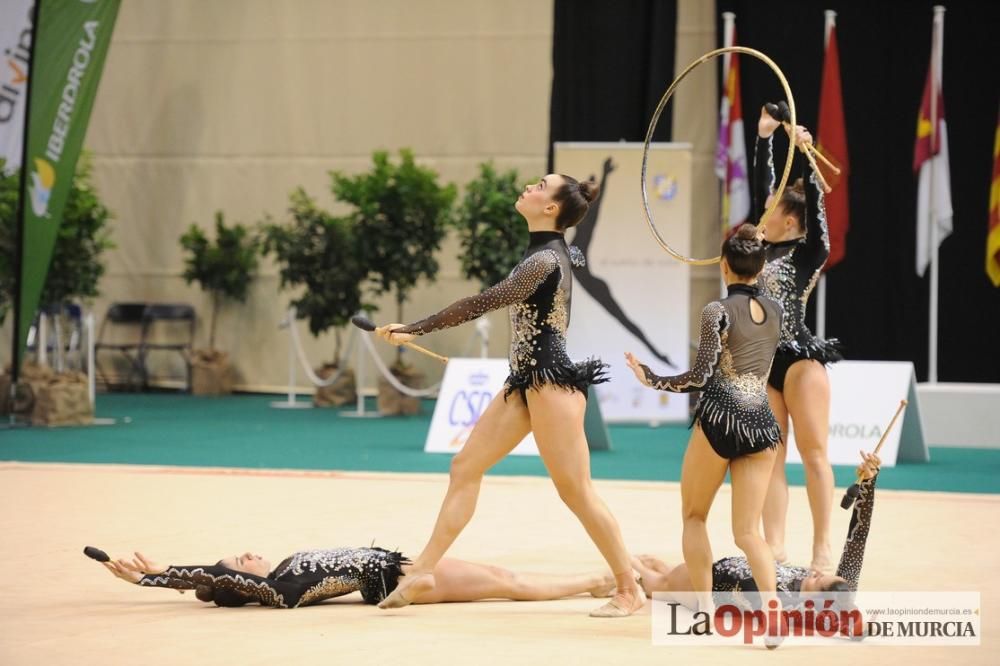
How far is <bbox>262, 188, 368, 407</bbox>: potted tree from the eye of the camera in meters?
14.3

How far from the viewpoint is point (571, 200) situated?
489 cm

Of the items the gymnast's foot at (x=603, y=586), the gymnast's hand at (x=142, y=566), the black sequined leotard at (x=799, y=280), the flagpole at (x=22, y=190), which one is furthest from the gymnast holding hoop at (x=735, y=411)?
the flagpole at (x=22, y=190)

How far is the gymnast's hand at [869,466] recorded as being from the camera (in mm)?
4324

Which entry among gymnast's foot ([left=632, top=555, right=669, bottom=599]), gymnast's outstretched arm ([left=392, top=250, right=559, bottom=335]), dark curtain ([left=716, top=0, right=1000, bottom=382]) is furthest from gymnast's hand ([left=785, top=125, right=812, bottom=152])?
dark curtain ([left=716, top=0, right=1000, bottom=382])

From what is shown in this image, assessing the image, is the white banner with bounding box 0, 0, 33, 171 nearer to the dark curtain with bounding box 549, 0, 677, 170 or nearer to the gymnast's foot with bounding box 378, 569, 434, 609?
the dark curtain with bounding box 549, 0, 677, 170

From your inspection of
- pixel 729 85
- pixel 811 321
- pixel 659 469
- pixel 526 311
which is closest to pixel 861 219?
pixel 811 321

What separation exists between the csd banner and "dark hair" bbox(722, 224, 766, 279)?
5.79 m

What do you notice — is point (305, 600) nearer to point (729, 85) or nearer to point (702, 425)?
point (702, 425)

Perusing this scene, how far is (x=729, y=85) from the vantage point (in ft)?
42.5

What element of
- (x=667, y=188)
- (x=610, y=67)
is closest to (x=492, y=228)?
(x=667, y=188)

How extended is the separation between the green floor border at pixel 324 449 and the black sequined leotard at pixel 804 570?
14.4ft

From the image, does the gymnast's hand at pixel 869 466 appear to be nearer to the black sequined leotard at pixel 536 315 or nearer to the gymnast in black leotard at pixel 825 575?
the gymnast in black leotard at pixel 825 575

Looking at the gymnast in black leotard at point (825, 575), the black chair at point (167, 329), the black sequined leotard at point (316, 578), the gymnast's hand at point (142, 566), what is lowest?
the black sequined leotard at point (316, 578)

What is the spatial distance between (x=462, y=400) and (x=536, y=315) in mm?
5492
